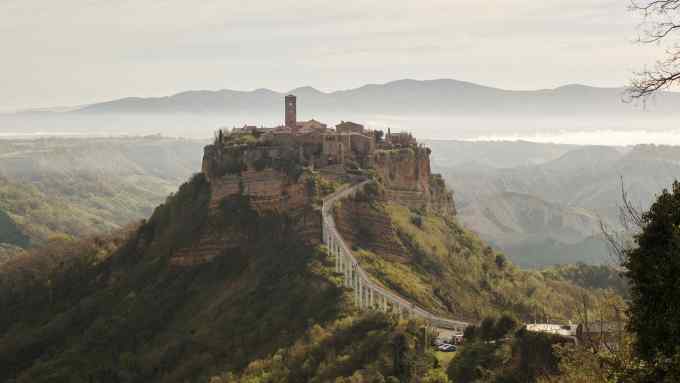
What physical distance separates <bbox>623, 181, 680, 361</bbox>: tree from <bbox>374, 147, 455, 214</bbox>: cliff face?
70761mm

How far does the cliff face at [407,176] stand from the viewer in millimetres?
96625

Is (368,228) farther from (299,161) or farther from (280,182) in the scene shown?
(299,161)

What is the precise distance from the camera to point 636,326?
73.4 ft

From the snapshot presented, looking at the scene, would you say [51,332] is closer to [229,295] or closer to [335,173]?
[229,295]

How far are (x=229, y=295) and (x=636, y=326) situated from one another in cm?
5963

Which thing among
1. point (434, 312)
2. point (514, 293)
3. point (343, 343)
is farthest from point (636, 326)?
point (514, 293)

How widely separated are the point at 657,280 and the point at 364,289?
45.2m

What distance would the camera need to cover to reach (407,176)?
10000cm

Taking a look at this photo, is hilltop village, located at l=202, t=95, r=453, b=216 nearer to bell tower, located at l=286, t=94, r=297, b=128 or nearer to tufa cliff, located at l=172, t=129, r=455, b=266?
bell tower, located at l=286, t=94, r=297, b=128

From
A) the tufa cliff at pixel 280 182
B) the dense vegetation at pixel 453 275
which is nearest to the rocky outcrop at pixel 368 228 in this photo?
the tufa cliff at pixel 280 182

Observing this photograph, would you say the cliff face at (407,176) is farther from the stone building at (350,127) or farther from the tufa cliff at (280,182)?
the stone building at (350,127)

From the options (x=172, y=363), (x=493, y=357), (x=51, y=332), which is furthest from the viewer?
(x=51, y=332)

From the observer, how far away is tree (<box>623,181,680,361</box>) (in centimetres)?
2156

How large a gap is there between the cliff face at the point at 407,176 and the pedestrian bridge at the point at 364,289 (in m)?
17.6
